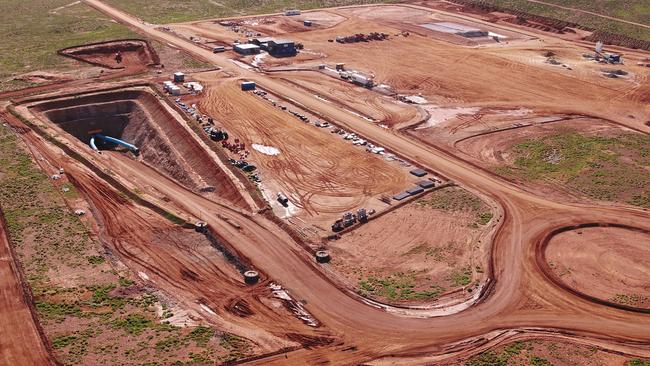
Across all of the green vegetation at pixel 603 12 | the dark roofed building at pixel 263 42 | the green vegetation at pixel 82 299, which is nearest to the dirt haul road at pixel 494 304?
the green vegetation at pixel 82 299

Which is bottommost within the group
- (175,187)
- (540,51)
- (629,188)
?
(175,187)

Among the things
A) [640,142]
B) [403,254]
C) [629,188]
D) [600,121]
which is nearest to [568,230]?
[629,188]

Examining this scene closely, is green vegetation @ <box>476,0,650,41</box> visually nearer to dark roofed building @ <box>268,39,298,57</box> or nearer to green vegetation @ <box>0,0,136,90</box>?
dark roofed building @ <box>268,39,298,57</box>

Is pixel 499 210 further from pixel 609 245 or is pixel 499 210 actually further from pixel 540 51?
pixel 540 51

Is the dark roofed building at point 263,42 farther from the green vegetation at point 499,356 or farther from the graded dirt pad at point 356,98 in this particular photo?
the green vegetation at point 499,356

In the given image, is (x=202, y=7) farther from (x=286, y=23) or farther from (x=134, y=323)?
(x=134, y=323)
